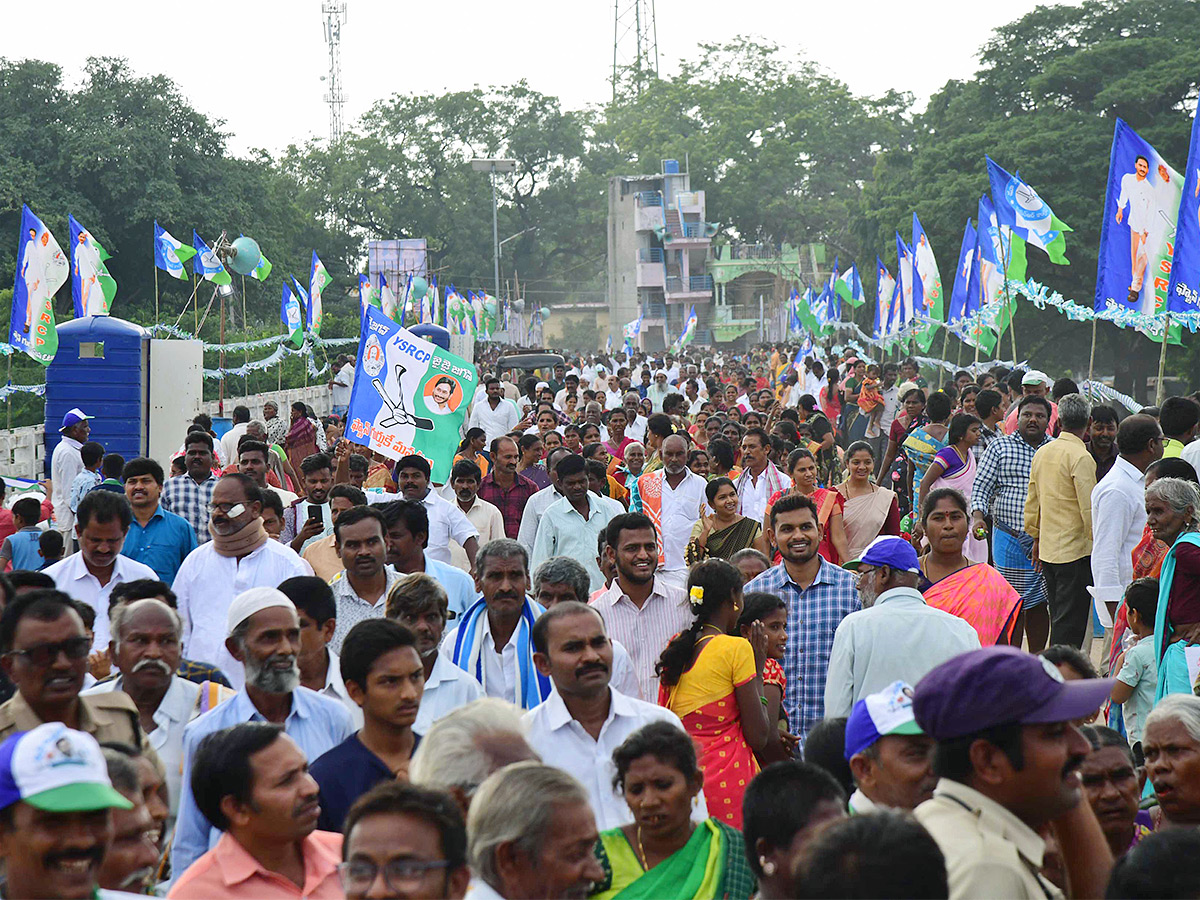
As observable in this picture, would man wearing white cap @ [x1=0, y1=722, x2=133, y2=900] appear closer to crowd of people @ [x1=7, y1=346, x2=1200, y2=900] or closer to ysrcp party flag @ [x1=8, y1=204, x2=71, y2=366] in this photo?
crowd of people @ [x1=7, y1=346, x2=1200, y2=900]

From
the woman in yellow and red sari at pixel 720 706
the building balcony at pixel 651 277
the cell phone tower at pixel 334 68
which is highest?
the cell phone tower at pixel 334 68

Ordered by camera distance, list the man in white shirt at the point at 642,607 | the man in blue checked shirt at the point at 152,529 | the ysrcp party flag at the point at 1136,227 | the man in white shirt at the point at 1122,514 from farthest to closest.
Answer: the ysrcp party flag at the point at 1136,227
the man in white shirt at the point at 1122,514
the man in blue checked shirt at the point at 152,529
the man in white shirt at the point at 642,607

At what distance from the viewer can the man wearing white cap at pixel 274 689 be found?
443cm

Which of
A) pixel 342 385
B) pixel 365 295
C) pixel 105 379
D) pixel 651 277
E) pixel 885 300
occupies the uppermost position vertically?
pixel 651 277

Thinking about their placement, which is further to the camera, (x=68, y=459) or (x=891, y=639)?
(x=68, y=459)

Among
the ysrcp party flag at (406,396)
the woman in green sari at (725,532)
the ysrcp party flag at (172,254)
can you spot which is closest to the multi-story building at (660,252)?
the ysrcp party flag at (172,254)

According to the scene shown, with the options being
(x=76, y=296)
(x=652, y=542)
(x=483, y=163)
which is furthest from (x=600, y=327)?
(x=652, y=542)

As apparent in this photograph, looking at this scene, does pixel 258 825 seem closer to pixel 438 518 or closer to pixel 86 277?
pixel 438 518

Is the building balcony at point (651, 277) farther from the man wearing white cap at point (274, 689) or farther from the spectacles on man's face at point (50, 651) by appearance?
the spectacles on man's face at point (50, 651)

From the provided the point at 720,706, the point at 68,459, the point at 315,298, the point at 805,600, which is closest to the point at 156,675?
the point at 720,706

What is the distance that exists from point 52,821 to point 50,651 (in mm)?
1615

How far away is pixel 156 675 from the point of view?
4707mm

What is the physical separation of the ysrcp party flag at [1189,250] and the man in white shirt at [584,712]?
8.21 meters

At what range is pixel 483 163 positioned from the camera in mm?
35344
